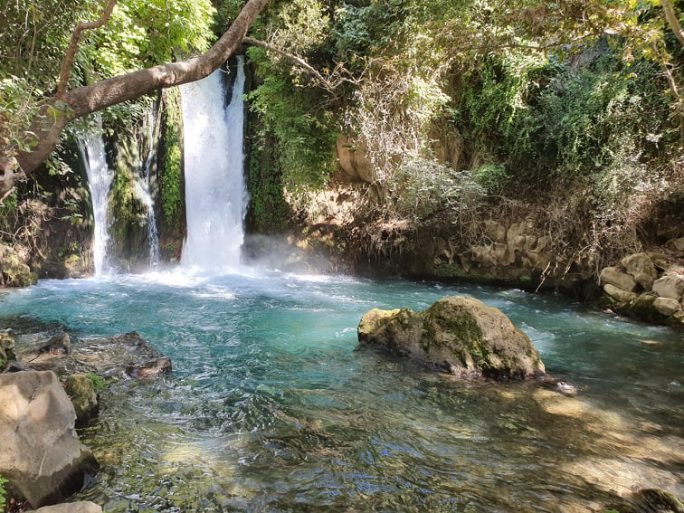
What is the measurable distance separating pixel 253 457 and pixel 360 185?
452 inches

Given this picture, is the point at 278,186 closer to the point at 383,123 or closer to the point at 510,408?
the point at 383,123

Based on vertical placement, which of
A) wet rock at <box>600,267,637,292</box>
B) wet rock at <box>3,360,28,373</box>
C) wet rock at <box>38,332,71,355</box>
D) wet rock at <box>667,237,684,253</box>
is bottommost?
wet rock at <box>38,332,71,355</box>

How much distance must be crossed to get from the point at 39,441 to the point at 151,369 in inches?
96.6

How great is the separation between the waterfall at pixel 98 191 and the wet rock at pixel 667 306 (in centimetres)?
1309

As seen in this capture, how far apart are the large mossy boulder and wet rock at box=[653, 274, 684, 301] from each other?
15.1ft

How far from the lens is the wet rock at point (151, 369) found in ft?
17.9

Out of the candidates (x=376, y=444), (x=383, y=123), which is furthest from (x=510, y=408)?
(x=383, y=123)

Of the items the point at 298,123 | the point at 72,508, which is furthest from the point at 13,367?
the point at 298,123

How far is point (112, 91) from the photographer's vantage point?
4.62 metres

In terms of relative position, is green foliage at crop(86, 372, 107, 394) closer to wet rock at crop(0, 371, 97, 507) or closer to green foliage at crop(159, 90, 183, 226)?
wet rock at crop(0, 371, 97, 507)

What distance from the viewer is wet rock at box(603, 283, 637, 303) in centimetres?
952

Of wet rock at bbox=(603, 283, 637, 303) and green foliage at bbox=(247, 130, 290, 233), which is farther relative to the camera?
green foliage at bbox=(247, 130, 290, 233)

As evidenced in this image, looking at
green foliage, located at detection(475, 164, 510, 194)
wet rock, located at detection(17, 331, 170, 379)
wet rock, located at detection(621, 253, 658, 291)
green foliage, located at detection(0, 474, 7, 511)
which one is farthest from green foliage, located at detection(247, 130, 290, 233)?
green foliage, located at detection(0, 474, 7, 511)

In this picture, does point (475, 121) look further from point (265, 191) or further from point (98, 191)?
point (98, 191)
